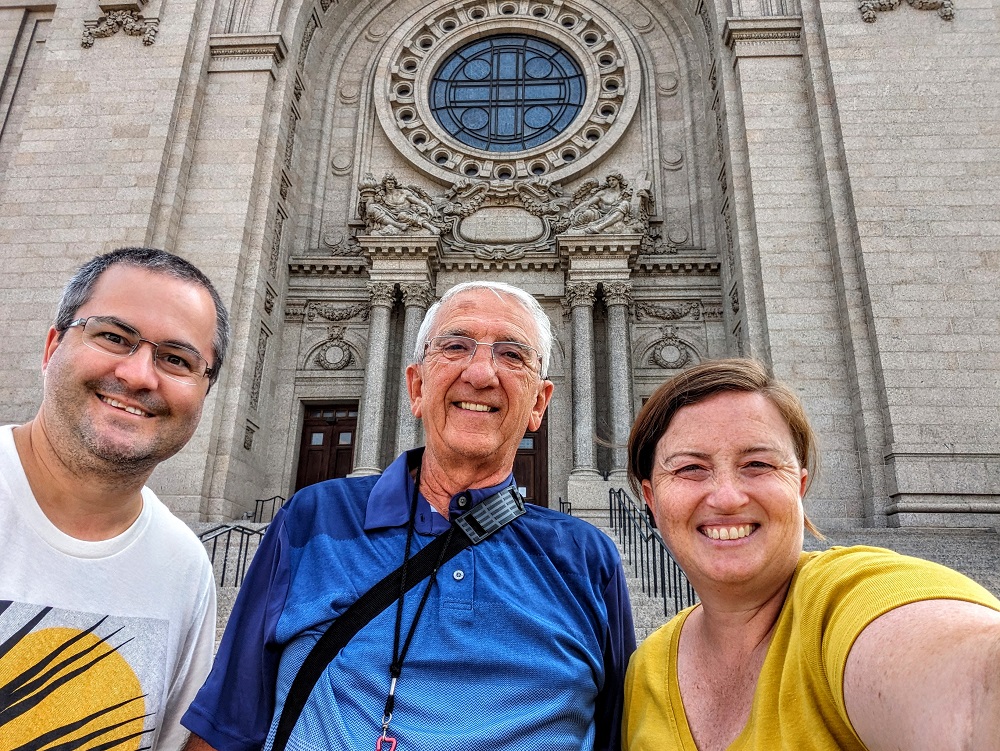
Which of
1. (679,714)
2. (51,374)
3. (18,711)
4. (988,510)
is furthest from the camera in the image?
(988,510)

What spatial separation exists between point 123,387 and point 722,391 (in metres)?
1.86

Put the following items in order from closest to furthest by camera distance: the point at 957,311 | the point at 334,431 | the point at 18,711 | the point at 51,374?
the point at 18,711
the point at 51,374
the point at 957,311
the point at 334,431

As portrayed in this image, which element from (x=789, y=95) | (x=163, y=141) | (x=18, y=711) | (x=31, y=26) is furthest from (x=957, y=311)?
(x=31, y=26)

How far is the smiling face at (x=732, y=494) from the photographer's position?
1.69 meters

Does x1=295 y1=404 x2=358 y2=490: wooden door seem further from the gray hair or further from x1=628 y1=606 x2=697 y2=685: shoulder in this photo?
x1=628 y1=606 x2=697 y2=685: shoulder

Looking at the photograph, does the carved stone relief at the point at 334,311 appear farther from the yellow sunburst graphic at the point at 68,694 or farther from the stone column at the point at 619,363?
the yellow sunburst graphic at the point at 68,694

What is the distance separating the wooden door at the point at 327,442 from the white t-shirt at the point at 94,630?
12.3 m

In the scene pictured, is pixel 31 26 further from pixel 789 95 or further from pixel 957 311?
pixel 957 311

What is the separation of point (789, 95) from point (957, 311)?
18.9ft

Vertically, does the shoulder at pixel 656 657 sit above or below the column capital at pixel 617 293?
below

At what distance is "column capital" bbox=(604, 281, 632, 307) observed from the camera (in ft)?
46.0

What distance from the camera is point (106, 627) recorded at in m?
1.83

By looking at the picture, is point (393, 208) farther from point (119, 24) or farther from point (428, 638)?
point (428, 638)

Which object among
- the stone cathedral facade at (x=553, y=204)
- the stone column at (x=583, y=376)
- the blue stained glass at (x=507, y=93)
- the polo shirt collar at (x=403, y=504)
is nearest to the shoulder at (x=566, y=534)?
the polo shirt collar at (x=403, y=504)
